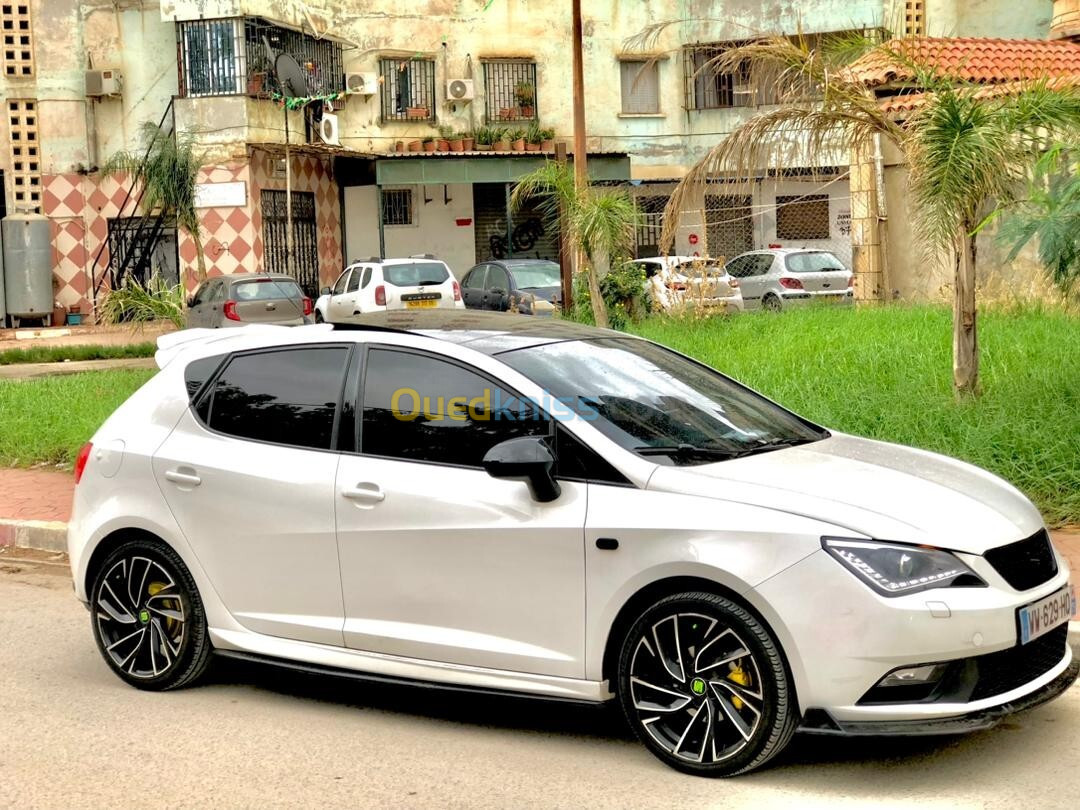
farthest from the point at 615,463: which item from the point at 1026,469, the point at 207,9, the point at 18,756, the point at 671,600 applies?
the point at 207,9

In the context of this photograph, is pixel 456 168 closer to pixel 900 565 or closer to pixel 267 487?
pixel 267 487

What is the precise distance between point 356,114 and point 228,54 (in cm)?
432

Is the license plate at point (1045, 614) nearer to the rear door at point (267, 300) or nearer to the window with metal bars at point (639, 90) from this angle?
the rear door at point (267, 300)

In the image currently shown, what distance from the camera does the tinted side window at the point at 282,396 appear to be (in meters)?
5.77

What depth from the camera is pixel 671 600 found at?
4.78 m

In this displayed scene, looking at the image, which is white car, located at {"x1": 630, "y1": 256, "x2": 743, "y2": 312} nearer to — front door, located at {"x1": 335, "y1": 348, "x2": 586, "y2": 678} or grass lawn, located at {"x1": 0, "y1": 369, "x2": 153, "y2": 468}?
grass lawn, located at {"x1": 0, "y1": 369, "x2": 153, "y2": 468}

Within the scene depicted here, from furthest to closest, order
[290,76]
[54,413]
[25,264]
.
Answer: [290,76] → [25,264] → [54,413]

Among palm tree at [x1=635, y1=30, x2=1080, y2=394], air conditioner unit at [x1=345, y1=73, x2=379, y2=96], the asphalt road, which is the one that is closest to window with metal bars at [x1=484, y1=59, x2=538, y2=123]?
air conditioner unit at [x1=345, y1=73, x2=379, y2=96]

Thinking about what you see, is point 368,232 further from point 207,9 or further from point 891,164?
point 891,164

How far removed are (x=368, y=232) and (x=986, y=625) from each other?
Result: 109 ft

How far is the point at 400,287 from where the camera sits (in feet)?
86.3

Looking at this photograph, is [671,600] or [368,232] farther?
[368,232]

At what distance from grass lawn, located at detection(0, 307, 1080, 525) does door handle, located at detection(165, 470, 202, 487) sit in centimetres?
517

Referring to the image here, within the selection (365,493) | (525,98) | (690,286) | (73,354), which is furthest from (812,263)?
(365,493)
